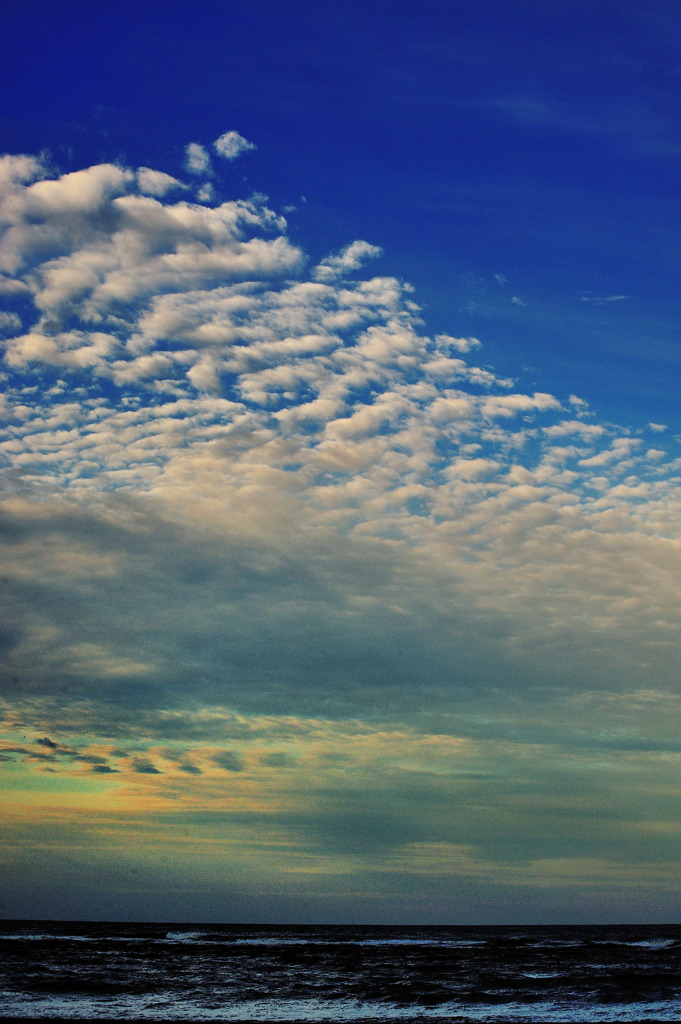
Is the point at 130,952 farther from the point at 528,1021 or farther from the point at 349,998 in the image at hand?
the point at 528,1021

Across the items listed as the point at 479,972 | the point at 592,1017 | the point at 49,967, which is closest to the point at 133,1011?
the point at 592,1017

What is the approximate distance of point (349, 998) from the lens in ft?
129

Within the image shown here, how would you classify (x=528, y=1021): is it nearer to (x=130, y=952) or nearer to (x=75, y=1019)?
(x=75, y=1019)

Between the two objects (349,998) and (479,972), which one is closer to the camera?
(349,998)

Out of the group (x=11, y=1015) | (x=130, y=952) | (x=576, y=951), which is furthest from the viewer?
(x=576, y=951)

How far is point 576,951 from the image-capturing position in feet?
261

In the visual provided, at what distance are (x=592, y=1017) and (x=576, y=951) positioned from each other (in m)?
52.7

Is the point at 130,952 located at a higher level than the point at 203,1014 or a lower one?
lower

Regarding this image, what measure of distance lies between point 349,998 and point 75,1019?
14.0 metres

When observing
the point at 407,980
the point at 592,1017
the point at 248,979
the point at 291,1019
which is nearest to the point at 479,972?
the point at 407,980

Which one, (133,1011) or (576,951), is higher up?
(133,1011)

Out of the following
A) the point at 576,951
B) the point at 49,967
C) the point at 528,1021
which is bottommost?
the point at 576,951

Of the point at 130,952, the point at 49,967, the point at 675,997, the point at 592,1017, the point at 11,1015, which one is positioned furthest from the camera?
the point at 130,952

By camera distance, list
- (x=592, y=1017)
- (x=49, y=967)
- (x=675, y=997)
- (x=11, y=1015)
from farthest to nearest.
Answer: (x=49, y=967), (x=675, y=997), (x=592, y=1017), (x=11, y=1015)
